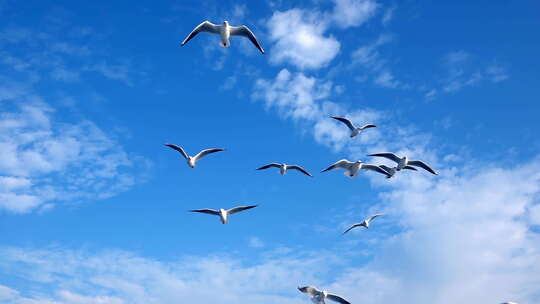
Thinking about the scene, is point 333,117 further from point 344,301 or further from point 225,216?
point 344,301

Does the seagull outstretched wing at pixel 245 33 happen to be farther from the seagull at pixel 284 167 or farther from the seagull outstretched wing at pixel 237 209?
the seagull outstretched wing at pixel 237 209

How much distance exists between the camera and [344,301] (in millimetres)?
39750

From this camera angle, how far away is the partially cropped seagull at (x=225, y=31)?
143 ft

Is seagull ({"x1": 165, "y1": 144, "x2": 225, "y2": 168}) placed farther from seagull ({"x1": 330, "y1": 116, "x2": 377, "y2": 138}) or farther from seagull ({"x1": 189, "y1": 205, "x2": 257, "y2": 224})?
seagull ({"x1": 330, "y1": 116, "x2": 377, "y2": 138})

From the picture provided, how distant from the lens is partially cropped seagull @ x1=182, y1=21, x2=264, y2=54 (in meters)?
43.7

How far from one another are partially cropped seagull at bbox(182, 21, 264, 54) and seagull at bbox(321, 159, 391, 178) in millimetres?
14657

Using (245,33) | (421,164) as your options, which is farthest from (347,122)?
(245,33)

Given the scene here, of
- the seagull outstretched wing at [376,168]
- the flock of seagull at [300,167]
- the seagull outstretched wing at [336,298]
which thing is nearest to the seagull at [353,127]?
the flock of seagull at [300,167]

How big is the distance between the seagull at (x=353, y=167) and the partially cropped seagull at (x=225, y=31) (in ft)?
48.1

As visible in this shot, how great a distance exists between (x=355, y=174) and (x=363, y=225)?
1036cm

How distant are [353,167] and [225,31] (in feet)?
63.1

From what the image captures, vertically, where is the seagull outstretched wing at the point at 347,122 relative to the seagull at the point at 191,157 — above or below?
above

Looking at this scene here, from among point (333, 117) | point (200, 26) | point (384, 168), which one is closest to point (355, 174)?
point (384, 168)

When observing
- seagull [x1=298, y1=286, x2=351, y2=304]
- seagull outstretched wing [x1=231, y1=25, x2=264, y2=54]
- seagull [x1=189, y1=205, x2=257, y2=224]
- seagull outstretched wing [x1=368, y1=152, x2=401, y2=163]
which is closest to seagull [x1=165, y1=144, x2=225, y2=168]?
seagull [x1=189, y1=205, x2=257, y2=224]
